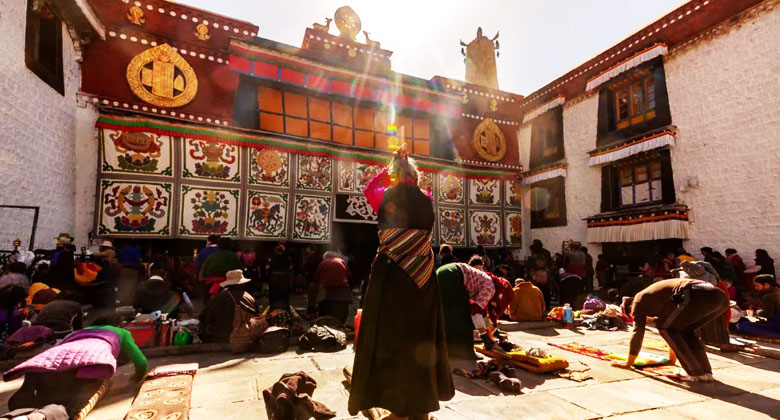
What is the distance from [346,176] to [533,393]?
26.9ft

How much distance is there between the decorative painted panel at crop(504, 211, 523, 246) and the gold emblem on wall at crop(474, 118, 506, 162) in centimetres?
212

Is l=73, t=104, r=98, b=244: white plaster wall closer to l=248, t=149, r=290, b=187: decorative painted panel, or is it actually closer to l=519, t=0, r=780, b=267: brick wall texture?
l=248, t=149, r=290, b=187: decorative painted panel

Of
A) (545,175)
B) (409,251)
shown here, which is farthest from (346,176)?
(409,251)

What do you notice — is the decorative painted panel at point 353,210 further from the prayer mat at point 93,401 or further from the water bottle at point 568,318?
the prayer mat at point 93,401

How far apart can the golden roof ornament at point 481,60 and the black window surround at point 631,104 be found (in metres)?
11.6

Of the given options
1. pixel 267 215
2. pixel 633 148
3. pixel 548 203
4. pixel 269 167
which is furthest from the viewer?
pixel 548 203

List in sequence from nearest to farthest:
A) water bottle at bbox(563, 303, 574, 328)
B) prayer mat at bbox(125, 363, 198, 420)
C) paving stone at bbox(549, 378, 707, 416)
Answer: prayer mat at bbox(125, 363, 198, 420) < paving stone at bbox(549, 378, 707, 416) < water bottle at bbox(563, 303, 574, 328)

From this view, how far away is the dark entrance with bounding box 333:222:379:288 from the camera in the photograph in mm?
11422

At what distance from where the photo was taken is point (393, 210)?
2652mm

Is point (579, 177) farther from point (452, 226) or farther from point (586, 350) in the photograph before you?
point (586, 350)

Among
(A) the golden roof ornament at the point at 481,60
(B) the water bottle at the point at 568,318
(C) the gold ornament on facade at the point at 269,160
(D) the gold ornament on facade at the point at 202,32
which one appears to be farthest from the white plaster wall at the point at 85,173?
(A) the golden roof ornament at the point at 481,60

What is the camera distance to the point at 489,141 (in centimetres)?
1365

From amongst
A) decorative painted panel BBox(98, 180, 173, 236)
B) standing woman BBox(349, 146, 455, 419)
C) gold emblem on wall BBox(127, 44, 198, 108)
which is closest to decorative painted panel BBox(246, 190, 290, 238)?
decorative painted panel BBox(98, 180, 173, 236)

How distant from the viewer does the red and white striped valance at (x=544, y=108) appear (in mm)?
13742
